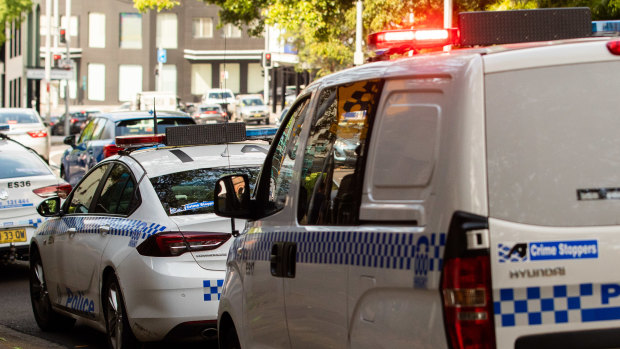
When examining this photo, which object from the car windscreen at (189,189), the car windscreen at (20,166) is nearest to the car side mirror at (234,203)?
the car windscreen at (189,189)

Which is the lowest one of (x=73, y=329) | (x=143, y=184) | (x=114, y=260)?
(x=73, y=329)

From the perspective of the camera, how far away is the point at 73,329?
9.62 m

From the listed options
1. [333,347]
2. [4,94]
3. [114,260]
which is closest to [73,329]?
[114,260]

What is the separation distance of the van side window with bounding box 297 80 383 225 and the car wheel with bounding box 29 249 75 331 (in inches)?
201

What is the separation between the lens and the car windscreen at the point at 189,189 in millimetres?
7441

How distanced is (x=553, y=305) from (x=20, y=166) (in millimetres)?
9955

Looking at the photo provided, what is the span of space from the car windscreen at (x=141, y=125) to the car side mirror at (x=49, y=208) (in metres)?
8.23

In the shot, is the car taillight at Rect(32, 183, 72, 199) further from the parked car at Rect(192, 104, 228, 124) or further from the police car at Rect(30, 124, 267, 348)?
the parked car at Rect(192, 104, 228, 124)

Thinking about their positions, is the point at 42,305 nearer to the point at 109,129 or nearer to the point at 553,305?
the point at 553,305

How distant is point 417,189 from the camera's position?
12.0 ft

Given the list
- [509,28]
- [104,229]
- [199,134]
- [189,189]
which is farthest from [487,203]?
[199,134]

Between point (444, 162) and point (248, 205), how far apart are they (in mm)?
1949

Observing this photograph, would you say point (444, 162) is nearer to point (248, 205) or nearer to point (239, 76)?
point (248, 205)

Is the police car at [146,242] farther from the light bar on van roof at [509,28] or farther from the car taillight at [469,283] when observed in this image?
the car taillight at [469,283]
